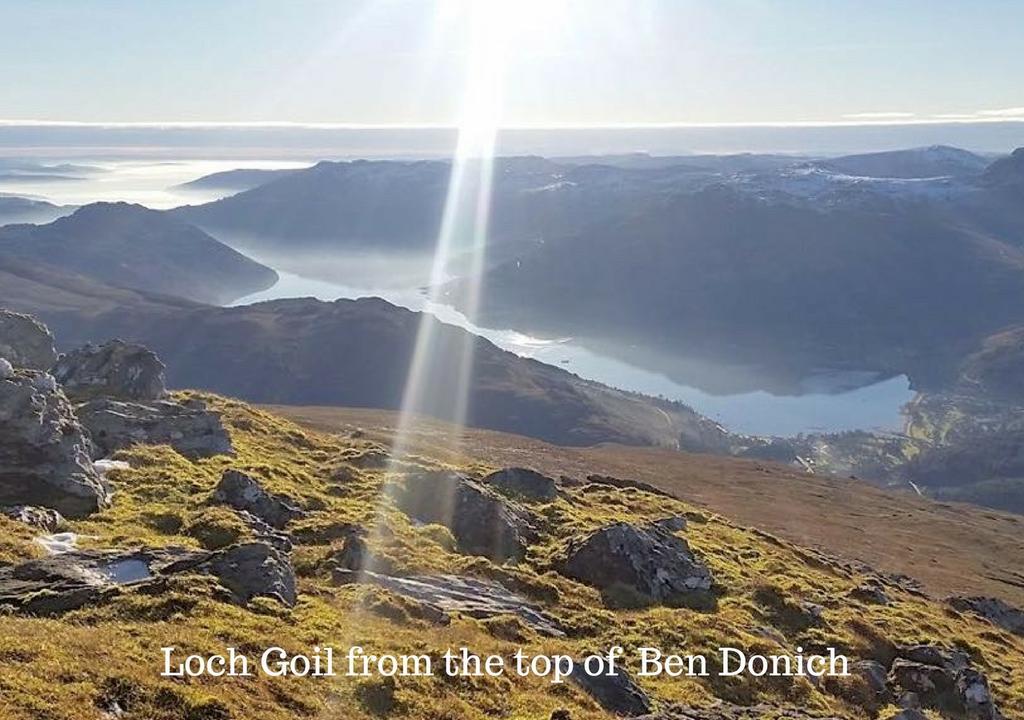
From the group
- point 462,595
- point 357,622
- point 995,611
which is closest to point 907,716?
point 462,595

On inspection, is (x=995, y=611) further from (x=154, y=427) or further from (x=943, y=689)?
(x=154, y=427)

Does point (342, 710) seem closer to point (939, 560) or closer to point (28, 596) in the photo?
point (28, 596)

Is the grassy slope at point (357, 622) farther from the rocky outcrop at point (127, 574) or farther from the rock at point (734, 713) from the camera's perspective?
the rock at point (734, 713)

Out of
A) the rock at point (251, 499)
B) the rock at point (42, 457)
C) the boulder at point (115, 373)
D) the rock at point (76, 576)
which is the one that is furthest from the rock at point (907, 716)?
the boulder at point (115, 373)

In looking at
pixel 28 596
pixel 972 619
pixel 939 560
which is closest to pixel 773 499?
pixel 939 560

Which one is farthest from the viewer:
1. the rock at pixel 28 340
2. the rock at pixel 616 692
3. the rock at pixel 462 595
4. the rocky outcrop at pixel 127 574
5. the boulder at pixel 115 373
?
the rock at pixel 28 340

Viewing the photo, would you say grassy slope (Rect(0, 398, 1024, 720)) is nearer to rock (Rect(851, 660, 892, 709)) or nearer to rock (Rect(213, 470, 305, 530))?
rock (Rect(213, 470, 305, 530))
